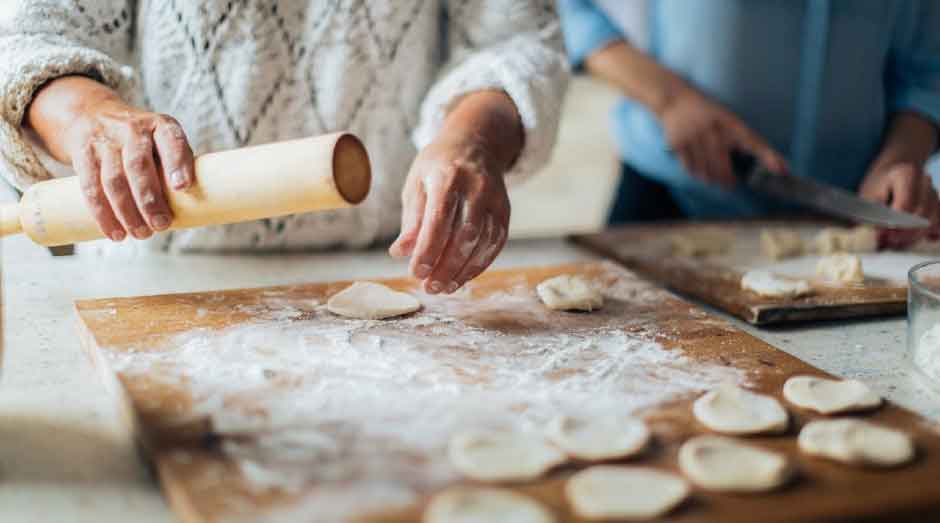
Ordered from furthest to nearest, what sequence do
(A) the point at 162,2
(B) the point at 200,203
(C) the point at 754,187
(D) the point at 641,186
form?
(D) the point at 641,186
(C) the point at 754,187
(A) the point at 162,2
(B) the point at 200,203

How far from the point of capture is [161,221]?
3.56 feet

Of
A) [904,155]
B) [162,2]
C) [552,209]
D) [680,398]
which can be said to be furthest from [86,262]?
[552,209]

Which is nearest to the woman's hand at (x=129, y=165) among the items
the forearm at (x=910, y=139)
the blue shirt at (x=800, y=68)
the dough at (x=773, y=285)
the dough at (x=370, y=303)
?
the dough at (x=370, y=303)

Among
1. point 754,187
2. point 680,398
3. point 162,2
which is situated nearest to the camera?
point 680,398

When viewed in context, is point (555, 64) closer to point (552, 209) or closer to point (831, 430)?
point (831, 430)

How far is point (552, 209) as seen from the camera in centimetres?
491

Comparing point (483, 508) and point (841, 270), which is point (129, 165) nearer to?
point (483, 508)

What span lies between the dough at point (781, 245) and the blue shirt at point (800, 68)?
44 centimetres

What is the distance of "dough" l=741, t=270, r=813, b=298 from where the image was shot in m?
1.35

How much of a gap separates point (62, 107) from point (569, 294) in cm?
70

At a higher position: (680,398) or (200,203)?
(200,203)

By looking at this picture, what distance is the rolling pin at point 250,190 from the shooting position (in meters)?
1.01

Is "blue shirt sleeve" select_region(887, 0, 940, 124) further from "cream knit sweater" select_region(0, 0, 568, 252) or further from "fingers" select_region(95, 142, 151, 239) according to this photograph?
"fingers" select_region(95, 142, 151, 239)

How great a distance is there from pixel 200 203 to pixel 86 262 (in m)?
0.58
